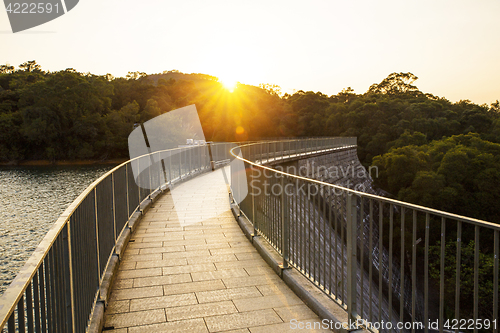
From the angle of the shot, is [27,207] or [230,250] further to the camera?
[27,207]

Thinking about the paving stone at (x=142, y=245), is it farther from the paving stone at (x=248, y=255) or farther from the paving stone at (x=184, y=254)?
the paving stone at (x=248, y=255)

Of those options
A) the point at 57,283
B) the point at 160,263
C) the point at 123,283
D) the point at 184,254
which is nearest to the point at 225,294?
the point at 123,283

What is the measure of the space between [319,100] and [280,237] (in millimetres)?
77203

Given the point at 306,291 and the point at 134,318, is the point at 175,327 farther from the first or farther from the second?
the point at 306,291

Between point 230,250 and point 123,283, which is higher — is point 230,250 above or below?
below

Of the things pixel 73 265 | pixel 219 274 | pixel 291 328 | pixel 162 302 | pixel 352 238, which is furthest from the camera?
pixel 219 274

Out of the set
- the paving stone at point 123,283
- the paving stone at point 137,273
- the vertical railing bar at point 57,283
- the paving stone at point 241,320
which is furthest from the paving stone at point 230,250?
the vertical railing bar at point 57,283

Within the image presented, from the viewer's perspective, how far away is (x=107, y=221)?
454cm

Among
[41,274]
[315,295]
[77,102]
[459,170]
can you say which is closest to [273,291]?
[315,295]

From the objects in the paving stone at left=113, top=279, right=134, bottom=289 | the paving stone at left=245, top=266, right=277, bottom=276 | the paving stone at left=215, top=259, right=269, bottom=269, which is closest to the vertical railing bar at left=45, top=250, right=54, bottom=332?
the paving stone at left=113, top=279, right=134, bottom=289

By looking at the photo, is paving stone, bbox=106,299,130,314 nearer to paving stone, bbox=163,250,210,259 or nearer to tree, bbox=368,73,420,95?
paving stone, bbox=163,250,210,259

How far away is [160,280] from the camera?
445cm

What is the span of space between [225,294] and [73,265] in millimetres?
1875

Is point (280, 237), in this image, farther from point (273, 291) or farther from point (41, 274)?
point (41, 274)
